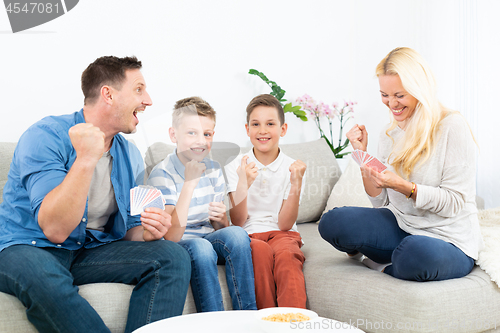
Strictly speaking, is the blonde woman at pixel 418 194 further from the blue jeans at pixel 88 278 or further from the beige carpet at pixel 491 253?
the blue jeans at pixel 88 278

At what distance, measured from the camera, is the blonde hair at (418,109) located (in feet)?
5.01

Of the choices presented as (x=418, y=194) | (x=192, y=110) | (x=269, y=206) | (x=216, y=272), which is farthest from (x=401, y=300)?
(x=192, y=110)

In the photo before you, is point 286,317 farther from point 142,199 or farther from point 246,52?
point 246,52

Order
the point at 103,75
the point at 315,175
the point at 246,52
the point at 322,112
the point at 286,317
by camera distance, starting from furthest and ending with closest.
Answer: the point at 322,112
the point at 246,52
the point at 315,175
the point at 103,75
the point at 286,317

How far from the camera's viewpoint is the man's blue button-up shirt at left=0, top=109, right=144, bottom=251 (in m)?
1.27

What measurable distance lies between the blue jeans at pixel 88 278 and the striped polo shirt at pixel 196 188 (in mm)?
265

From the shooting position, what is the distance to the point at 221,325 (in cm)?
98

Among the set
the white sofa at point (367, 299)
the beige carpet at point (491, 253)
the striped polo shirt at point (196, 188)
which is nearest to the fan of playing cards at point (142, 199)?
the striped polo shirt at point (196, 188)

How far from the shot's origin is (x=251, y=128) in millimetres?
2066

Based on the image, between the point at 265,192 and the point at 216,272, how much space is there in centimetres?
59

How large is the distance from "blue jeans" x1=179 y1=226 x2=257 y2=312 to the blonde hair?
2.30 feet

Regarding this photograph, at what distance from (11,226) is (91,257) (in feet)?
0.87

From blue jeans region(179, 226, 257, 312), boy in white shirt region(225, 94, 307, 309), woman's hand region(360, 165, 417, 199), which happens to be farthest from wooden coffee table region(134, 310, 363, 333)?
woman's hand region(360, 165, 417, 199)

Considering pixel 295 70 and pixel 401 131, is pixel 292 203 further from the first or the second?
pixel 295 70
